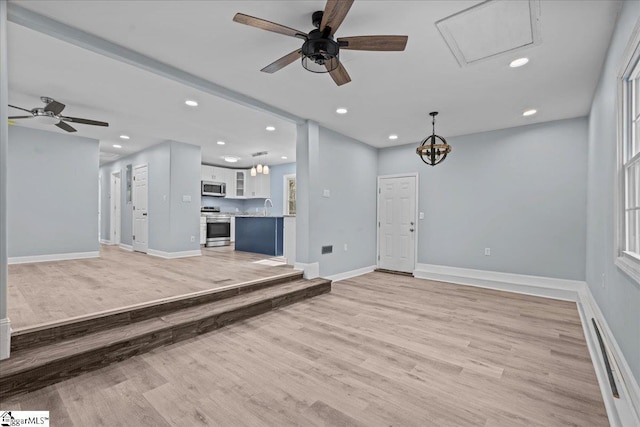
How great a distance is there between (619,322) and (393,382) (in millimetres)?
1683

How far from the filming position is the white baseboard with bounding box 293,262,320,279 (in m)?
4.62

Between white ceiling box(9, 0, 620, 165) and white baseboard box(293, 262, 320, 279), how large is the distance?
7.63 ft

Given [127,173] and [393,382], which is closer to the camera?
[393,382]

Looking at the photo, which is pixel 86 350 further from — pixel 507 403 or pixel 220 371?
pixel 507 403

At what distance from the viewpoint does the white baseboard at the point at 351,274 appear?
522 centimetres

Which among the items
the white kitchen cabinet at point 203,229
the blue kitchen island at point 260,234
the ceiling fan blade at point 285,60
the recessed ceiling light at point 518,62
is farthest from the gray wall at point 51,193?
the recessed ceiling light at point 518,62

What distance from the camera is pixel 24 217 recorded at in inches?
206

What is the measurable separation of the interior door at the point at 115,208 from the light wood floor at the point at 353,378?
676cm

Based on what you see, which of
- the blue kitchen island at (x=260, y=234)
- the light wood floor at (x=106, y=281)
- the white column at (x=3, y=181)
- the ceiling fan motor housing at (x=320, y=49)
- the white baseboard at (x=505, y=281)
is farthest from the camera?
the blue kitchen island at (x=260, y=234)

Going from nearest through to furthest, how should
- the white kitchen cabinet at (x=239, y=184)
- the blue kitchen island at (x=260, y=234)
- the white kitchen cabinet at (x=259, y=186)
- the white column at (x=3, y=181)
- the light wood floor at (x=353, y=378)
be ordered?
the light wood floor at (x=353, y=378) < the white column at (x=3, y=181) < the blue kitchen island at (x=260, y=234) < the white kitchen cabinet at (x=259, y=186) < the white kitchen cabinet at (x=239, y=184)

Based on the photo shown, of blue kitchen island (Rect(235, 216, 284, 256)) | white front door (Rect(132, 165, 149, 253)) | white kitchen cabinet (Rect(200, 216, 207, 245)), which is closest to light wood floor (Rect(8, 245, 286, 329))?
blue kitchen island (Rect(235, 216, 284, 256))

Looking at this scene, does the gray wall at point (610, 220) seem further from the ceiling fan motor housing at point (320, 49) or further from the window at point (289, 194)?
the window at point (289, 194)

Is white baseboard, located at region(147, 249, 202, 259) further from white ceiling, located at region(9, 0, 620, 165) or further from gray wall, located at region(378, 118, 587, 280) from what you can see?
gray wall, located at region(378, 118, 587, 280)

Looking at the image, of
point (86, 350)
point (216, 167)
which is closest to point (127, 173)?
point (216, 167)
